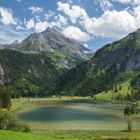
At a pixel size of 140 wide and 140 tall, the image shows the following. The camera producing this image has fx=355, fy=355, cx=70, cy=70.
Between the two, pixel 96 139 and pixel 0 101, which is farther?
pixel 0 101

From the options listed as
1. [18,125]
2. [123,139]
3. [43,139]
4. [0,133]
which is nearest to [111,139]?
[123,139]

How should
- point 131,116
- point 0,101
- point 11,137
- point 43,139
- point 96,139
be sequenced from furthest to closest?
point 0,101, point 131,116, point 96,139, point 43,139, point 11,137

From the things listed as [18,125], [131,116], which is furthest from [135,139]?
[131,116]

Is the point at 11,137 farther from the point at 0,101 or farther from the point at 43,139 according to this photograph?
the point at 0,101

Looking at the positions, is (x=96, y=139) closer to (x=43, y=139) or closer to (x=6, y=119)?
(x=6, y=119)

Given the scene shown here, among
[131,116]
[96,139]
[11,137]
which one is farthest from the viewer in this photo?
[131,116]

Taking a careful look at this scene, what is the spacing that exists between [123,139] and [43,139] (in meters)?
45.4

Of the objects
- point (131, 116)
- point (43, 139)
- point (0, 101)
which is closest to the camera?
point (43, 139)

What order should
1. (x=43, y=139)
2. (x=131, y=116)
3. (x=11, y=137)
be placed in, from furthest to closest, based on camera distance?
(x=131, y=116), (x=43, y=139), (x=11, y=137)

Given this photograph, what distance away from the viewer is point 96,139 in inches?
3703

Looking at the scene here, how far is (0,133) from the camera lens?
168 feet

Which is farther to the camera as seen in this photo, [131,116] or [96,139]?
[131,116]

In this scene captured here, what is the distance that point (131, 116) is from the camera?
183875mm

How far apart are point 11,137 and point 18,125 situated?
50701mm
